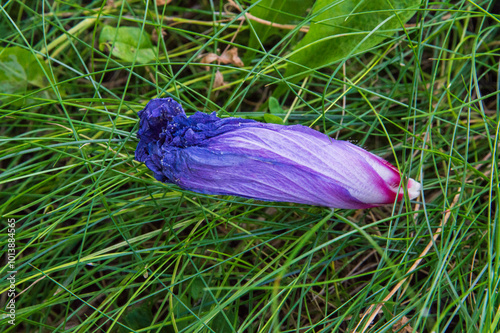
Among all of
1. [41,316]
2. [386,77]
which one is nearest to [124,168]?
[41,316]

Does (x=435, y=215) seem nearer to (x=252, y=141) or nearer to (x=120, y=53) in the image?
(x=252, y=141)

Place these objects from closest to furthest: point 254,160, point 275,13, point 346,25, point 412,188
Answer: point 254,160 < point 412,188 < point 346,25 < point 275,13

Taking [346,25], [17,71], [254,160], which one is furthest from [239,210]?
[17,71]

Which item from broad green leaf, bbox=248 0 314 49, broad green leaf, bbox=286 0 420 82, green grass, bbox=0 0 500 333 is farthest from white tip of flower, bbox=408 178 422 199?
broad green leaf, bbox=248 0 314 49

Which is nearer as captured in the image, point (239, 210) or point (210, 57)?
point (239, 210)

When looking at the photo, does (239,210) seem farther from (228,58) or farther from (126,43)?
(126,43)

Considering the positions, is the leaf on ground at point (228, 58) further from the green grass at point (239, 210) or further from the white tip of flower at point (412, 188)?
the white tip of flower at point (412, 188)
